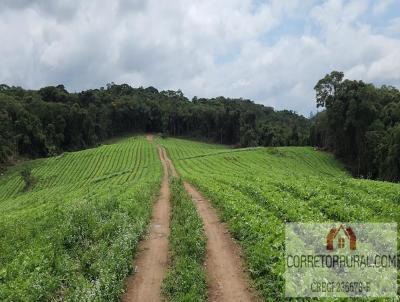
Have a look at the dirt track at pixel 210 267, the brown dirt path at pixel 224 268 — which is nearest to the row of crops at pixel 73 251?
the dirt track at pixel 210 267

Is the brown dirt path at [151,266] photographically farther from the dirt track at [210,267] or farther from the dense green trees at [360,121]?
the dense green trees at [360,121]

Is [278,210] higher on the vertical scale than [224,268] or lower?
higher

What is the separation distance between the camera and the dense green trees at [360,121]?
81.1m

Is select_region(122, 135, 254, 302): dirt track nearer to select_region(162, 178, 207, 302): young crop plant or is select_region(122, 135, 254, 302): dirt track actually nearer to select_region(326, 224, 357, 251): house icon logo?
select_region(162, 178, 207, 302): young crop plant

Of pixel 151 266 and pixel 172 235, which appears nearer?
pixel 151 266

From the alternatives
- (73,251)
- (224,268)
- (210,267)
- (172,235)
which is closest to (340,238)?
(224,268)

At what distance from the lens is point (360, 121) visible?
285ft

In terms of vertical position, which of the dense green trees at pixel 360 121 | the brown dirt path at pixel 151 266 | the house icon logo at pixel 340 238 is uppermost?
the dense green trees at pixel 360 121

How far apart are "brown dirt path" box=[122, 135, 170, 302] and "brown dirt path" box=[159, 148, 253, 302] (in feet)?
6.15

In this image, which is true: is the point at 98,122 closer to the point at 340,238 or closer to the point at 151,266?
the point at 151,266

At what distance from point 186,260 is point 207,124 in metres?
159

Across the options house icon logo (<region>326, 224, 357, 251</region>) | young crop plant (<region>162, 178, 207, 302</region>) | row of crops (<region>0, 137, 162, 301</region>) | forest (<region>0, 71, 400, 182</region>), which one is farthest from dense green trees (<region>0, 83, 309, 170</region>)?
house icon logo (<region>326, 224, 357, 251</region>)

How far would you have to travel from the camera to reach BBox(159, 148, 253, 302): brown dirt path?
1382cm

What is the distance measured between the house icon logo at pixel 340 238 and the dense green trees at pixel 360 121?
61187 millimetres
